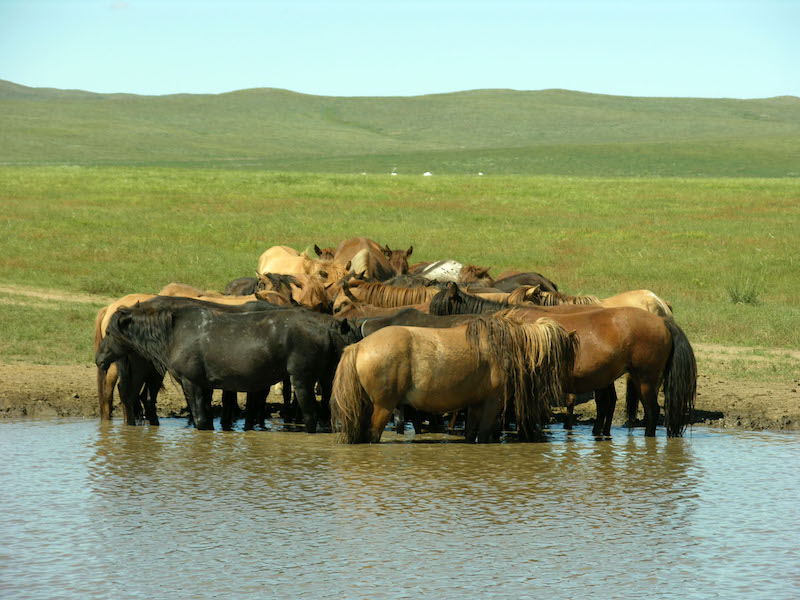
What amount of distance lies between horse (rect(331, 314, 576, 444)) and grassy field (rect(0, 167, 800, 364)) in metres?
5.68

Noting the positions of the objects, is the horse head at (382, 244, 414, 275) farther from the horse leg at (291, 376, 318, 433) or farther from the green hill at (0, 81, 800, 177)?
the green hill at (0, 81, 800, 177)

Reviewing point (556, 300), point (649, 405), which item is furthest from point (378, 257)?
point (649, 405)

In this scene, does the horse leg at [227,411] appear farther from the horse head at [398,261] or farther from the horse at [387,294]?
the horse head at [398,261]

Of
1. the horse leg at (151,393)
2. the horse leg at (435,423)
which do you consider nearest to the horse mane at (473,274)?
the horse leg at (435,423)

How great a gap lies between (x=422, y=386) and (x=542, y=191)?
3154cm

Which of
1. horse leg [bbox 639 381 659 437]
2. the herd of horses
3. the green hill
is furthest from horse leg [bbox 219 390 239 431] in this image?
the green hill

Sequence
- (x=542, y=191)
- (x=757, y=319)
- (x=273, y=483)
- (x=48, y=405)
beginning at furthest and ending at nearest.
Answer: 1. (x=542, y=191)
2. (x=757, y=319)
3. (x=48, y=405)
4. (x=273, y=483)

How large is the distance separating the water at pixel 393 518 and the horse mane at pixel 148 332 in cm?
82

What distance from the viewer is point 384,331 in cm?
830

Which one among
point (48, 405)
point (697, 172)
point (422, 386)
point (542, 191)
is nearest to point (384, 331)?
point (422, 386)

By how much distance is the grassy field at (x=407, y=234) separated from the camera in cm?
1661

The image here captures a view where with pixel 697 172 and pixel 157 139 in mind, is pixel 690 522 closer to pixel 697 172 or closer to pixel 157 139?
pixel 697 172

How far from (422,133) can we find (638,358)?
102439 mm

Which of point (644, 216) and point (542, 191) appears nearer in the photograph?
point (644, 216)
